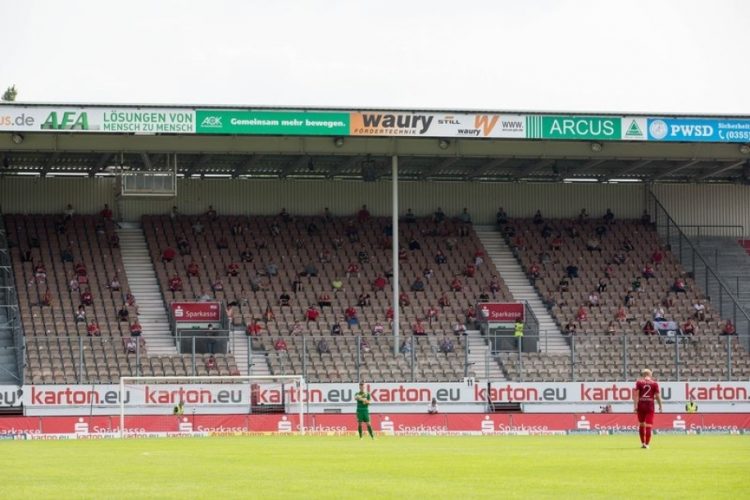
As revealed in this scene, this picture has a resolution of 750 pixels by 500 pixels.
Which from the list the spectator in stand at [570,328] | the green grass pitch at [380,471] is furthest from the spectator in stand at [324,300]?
the green grass pitch at [380,471]

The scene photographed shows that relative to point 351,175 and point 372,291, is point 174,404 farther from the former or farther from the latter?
point 351,175

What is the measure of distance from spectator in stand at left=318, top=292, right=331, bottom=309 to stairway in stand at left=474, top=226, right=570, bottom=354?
7.38 meters

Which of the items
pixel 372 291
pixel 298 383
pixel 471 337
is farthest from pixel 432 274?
pixel 298 383

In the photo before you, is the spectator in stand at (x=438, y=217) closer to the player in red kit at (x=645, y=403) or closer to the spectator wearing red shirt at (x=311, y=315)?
the spectator wearing red shirt at (x=311, y=315)

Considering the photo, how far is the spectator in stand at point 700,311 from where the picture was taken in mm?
57000

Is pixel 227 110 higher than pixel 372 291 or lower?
higher

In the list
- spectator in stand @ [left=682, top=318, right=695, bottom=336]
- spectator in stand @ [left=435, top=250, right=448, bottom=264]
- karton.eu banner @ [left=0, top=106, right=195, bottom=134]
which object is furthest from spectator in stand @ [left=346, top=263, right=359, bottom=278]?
spectator in stand @ [left=682, top=318, right=695, bottom=336]

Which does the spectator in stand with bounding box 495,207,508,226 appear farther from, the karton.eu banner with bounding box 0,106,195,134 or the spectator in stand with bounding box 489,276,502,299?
the karton.eu banner with bounding box 0,106,195,134

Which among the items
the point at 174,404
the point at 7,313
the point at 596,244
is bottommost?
the point at 174,404

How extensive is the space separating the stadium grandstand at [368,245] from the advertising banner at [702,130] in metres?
0.08

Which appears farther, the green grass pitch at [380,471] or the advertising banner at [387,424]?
the advertising banner at [387,424]

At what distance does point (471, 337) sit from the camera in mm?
51156

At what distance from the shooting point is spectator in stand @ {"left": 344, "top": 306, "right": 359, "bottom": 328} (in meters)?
53.4

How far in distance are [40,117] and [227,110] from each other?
6089 mm
